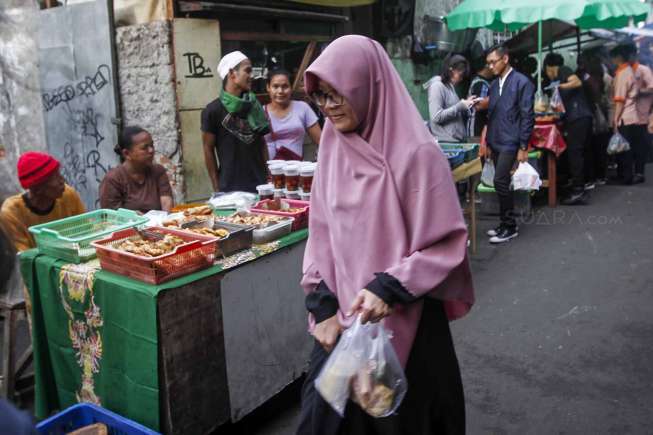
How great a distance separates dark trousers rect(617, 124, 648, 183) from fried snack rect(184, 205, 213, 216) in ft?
25.1

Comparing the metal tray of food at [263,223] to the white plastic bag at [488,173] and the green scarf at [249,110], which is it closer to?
the green scarf at [249,110]

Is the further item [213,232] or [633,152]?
[633,152]

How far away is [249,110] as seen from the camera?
181 inches

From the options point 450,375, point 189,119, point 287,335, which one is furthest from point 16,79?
point 450,375

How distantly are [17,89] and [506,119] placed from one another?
212 inches

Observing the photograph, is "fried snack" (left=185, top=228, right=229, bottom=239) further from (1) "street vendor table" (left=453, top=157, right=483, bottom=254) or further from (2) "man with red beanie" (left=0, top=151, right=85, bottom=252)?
(1) "street vendor table" (left=453, top=157, right=483, bottom=254)

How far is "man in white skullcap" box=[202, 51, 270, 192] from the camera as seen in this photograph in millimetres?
4586

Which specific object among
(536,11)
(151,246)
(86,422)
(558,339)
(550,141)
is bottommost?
(558,339)

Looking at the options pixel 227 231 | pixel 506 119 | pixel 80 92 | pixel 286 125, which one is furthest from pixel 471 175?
pixel 80 92

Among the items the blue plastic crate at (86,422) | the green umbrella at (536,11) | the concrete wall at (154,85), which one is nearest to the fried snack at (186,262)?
the blue plastic crate at (86,422)

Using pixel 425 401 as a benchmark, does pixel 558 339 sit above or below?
below

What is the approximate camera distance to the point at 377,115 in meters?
A: 2.03

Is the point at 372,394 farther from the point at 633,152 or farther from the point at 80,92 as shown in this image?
the point at 633,152

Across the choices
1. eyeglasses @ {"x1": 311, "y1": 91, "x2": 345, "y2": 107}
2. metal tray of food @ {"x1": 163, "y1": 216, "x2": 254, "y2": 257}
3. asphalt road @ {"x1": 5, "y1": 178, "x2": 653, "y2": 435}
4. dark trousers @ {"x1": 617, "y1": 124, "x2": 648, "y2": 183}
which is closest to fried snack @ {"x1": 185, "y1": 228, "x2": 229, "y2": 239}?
metal tray of food @ {"x1": 163, "y1": 216, "x2": 254, "y2": 257}
